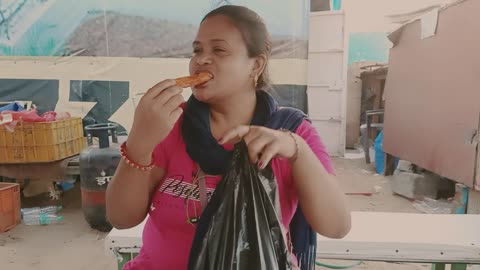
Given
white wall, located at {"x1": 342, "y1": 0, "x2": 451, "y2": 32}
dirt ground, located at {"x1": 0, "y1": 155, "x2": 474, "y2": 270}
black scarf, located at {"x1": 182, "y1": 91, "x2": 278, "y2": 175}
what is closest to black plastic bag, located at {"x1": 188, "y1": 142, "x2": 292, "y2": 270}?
black scarf, located at {"x1": 182, "y1": 91, "x2": 278, "y2": 175}

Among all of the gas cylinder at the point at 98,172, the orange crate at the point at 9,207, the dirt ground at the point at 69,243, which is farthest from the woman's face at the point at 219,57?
the orange crate at the point at 9,207

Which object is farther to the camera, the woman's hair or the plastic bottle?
the plastic bottle

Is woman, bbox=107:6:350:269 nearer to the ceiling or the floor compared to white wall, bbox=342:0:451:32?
nearer to the floor

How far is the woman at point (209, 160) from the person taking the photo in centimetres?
102

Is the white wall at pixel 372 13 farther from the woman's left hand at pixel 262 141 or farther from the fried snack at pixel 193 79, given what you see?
the woman's left hand at pixel 262 141

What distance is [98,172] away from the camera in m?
3.48

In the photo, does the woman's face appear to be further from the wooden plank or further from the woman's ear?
the wooden plank

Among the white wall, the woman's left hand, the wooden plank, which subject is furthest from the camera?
the white wall

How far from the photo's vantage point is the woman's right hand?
93cm

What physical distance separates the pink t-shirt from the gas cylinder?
2.46 m

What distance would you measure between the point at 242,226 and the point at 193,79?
406mm

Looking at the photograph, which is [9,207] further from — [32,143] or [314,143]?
→ [314,143]

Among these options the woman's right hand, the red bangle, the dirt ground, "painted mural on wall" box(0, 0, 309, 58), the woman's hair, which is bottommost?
the dirt ground

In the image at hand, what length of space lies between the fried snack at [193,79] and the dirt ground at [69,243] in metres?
1.51
